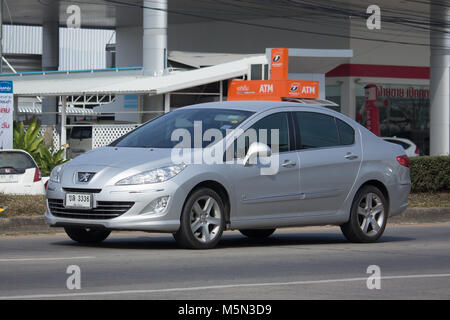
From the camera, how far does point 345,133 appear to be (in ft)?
40.6

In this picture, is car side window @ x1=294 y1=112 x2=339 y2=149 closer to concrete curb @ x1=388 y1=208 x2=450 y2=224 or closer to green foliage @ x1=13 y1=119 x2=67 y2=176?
concrete curb @ x1=388 y1=208 x2=450 y2=224

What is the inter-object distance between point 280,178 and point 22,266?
11.3ft

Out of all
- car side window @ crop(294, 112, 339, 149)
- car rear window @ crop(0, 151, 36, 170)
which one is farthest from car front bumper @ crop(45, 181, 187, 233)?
car rear window @ crop(0, 151, 36, 170)

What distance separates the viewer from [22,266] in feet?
30.3

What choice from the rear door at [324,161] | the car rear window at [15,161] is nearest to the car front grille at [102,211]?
the rear door at [324,161]

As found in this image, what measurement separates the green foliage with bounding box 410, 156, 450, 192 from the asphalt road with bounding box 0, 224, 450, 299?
20.8 ft

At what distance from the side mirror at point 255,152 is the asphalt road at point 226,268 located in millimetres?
1033

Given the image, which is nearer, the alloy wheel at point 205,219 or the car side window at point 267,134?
the alloy wheel at point 205,219

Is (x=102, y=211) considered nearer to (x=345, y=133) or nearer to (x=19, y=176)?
(x=345, y=133)

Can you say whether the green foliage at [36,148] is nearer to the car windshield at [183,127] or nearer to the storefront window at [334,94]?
the car windshield at [183,127]

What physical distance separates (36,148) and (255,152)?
14451 millimetres

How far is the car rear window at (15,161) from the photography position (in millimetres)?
18172

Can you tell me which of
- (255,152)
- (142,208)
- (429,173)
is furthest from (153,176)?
(429,173)
